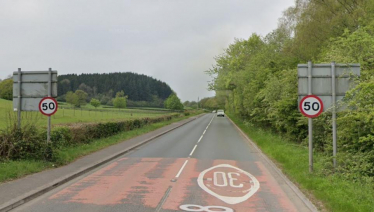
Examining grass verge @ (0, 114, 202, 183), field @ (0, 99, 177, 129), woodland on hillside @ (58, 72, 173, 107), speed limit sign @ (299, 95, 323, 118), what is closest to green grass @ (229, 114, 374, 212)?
speed limit sign @ (299, 95, 323, 118)

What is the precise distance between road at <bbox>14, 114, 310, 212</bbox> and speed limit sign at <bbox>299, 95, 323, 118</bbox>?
214 cm

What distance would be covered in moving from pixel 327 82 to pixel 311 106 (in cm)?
97

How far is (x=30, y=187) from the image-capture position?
809 cm

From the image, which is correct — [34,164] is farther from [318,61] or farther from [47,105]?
[318,61]

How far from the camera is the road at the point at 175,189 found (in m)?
6.82

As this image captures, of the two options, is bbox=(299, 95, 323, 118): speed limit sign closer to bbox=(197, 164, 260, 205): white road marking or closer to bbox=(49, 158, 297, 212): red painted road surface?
bbox=(49, 158, 297, 212): red painted road surface

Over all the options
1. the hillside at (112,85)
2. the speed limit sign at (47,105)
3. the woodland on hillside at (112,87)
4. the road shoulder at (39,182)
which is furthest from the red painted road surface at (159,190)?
the hillside at (112,85)

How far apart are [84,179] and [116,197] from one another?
2.66 metres

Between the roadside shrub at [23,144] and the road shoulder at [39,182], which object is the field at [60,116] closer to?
the roadside shrub at [23,144]

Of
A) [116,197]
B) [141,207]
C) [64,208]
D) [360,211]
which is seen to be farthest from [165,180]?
[360,211]

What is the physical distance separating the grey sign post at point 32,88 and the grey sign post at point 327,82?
8939mm

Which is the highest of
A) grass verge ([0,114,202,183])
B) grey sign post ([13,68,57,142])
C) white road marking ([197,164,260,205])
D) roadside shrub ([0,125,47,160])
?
grey sign post ([13,68,57,142])

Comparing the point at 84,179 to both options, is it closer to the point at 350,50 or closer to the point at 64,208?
the point at 64,208

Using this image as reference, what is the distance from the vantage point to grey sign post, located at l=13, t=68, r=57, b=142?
12312 millimetres
